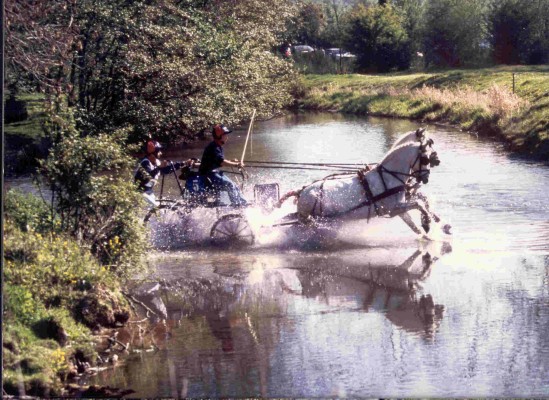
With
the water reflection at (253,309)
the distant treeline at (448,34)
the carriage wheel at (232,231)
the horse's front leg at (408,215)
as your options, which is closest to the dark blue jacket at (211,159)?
the carriage wheel at (232,231)

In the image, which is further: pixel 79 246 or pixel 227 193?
A: pixel 227 193

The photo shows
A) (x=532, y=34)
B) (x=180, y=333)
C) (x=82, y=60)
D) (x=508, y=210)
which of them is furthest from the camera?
(x=532, y=34)

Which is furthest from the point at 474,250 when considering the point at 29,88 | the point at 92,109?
the point at 92,109

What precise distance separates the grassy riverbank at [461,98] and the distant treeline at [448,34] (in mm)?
650

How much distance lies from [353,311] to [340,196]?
3.89 metres

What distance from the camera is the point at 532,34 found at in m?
33.1

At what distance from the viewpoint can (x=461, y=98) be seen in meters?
33.3

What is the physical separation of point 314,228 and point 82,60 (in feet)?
33.8

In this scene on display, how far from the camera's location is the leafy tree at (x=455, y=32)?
33.4 metres

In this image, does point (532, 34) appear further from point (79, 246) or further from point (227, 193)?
point (79, 246)

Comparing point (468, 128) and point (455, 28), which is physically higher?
point (455, 28)

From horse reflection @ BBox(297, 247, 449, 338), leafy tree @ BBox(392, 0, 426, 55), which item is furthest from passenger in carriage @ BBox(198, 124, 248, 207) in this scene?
leafy tree @ BBox(392, 0, 426, 55)

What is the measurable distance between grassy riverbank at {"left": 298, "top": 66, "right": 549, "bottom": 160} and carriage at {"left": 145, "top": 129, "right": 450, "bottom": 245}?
1233cm

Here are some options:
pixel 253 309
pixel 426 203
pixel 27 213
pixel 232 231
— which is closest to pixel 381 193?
pixel 426 203
